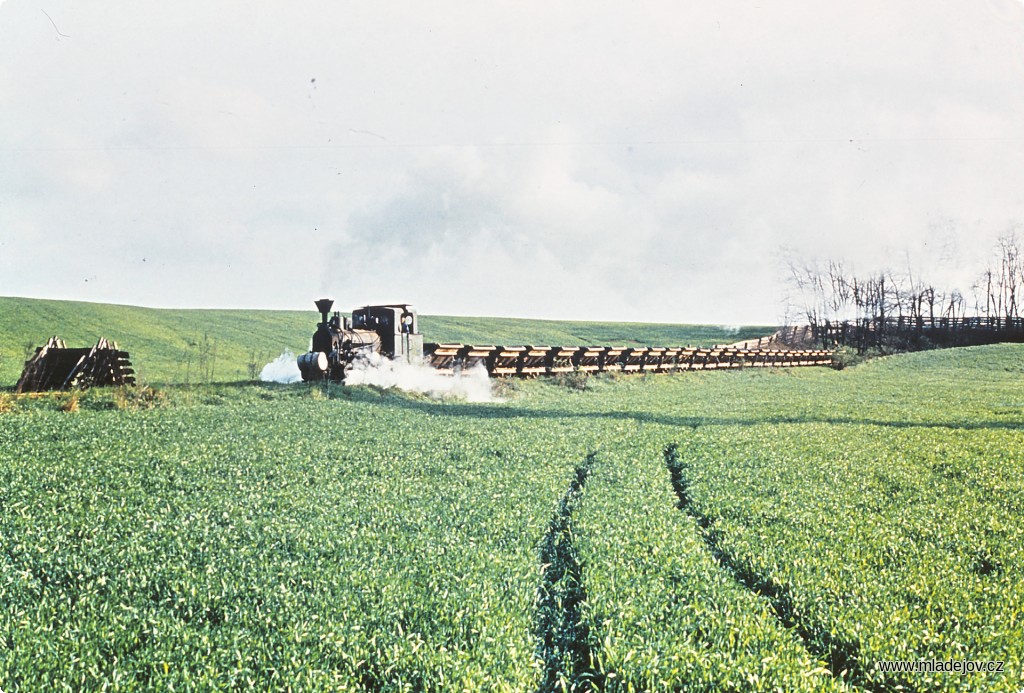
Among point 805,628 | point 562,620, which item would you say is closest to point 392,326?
point 562,620

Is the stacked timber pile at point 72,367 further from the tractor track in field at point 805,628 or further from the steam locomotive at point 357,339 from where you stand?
the tractor track in field at point 805,628

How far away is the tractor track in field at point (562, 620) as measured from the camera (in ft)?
16.3

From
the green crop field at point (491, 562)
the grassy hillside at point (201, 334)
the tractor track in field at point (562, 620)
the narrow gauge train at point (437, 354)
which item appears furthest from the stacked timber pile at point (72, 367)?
the tractor track in field at point (562, 620)

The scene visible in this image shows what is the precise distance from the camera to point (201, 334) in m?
55.4

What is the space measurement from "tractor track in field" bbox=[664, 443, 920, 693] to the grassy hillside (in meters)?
18.9

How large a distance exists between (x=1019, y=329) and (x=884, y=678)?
62158 millimetres

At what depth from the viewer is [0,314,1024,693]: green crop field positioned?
4.83 meters

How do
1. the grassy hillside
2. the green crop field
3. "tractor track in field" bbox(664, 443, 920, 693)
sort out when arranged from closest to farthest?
the green crop field
"tractor track in field" bbox(664, 443, 920, 693)
the grassy hillside

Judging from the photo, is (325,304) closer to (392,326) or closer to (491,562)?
(392,326)

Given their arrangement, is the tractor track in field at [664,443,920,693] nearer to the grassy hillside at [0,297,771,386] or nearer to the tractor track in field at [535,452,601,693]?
the tractor track in field at [535,452,601,693]

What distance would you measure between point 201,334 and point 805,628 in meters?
58.3

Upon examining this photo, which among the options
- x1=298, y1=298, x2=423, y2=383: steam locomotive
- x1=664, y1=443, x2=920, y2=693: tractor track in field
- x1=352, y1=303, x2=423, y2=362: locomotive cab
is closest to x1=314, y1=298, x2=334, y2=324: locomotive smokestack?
x1=298, y1=298, x2=423, y2=383: steam locomotive

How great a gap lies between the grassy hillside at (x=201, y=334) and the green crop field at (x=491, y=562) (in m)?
13.1

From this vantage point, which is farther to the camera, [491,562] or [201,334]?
[201,334]
